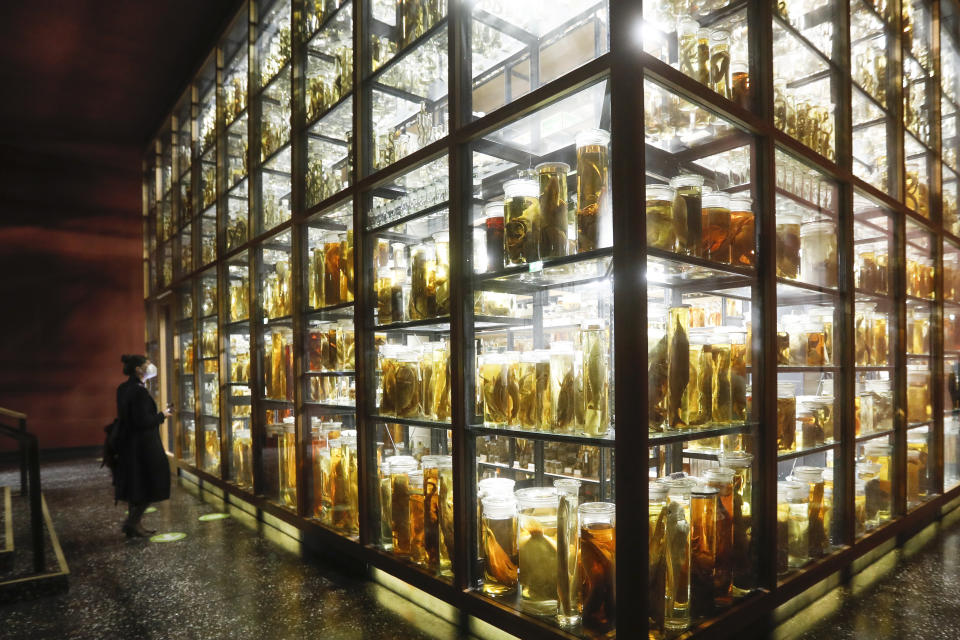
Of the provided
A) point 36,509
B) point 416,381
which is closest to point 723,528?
point 416,381

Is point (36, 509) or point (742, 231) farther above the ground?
point (742, 231)

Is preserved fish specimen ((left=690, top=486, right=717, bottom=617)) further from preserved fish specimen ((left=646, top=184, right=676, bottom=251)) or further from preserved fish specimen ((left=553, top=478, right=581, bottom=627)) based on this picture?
preserved fish specimen ((left=646, top=184, right=676, bottom=251))

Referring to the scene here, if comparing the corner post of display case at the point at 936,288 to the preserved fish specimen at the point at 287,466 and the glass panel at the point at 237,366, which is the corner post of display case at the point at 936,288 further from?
the glass panel at the point at 237,366

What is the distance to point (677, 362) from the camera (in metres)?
2.14

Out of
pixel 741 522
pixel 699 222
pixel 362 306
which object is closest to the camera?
pixel 699 222

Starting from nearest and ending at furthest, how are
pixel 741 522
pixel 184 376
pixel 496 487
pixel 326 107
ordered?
1. pixel 741 522
2. pixel 496 487
3. pixel 326 107
4. pixel 184 376

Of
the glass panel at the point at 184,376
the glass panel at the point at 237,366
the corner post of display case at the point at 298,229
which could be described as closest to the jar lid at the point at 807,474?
the corner post of display case at the point at 298,229

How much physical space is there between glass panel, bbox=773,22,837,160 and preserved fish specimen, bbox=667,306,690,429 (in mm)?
1067

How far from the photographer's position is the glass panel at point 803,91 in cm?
268

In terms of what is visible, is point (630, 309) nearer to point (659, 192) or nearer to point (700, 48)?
point (659, 192)

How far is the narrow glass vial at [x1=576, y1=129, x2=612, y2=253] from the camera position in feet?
6.75

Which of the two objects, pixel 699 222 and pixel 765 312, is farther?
pixel 765 312

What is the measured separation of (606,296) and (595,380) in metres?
0.39

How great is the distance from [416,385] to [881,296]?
8.18 ft
